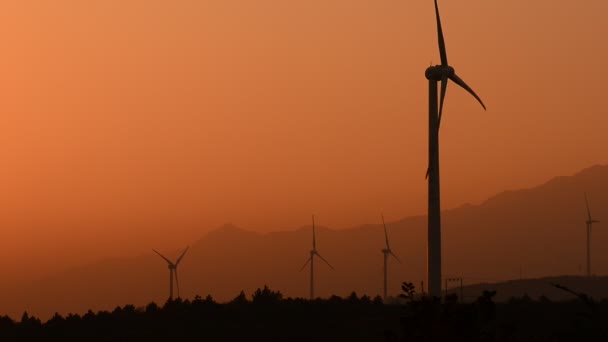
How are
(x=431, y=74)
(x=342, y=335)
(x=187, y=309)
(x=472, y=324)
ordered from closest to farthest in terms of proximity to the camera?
(x=472, y=324), (x=431, y=74), (x=342, y=335), (x=187, y=309)

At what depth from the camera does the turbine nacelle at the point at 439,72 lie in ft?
466

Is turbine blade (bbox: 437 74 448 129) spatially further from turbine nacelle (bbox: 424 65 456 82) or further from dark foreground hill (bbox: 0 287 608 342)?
dark foreground hill (bbox: 0 287 608 342)

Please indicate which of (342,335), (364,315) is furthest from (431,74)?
(364,315)

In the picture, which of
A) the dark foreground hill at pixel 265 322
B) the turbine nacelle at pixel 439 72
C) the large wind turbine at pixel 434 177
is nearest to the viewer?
the large wind turbine at pixel 434 177

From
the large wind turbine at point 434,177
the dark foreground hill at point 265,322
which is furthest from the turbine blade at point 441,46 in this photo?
the dark foreground hill at point 265,322

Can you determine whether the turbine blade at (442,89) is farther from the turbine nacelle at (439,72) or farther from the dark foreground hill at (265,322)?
the dark foreground hill at (265,322)

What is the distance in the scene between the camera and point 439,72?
5605 inches

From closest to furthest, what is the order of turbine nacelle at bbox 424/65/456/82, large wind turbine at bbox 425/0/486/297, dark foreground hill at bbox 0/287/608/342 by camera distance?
large wind turbine at bbox 425/0/486/297 < turbine nacelle at bbox 424/65/456/82 < dark foreground hill at bbox 0/287/608/342

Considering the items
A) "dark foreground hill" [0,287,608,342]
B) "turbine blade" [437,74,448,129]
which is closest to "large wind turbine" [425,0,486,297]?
"turbine blade" [437,74,448,129]

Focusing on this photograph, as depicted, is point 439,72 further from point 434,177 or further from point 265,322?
point 265,322

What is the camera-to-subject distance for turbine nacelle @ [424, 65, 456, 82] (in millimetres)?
142125

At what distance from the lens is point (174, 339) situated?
566 feet

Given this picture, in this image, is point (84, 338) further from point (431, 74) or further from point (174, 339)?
point (431, 74)

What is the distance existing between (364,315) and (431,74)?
52.0m
